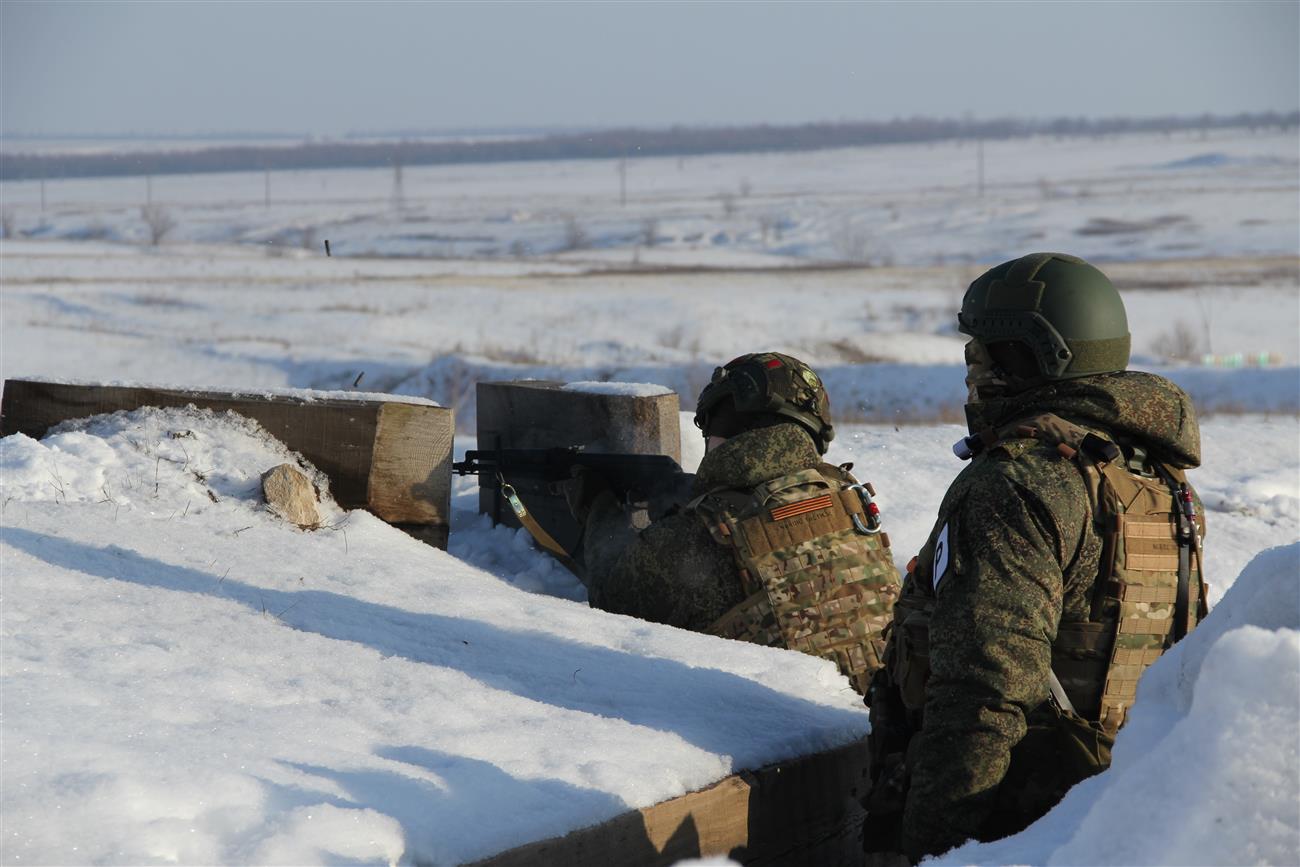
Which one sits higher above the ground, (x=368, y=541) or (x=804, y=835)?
(x=368, y=541)

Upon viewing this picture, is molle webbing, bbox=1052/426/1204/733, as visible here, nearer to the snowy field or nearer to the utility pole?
the snowy field

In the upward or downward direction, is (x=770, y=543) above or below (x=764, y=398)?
below

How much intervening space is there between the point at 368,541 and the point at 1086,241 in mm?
54102

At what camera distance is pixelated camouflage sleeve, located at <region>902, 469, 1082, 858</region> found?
8.60ft

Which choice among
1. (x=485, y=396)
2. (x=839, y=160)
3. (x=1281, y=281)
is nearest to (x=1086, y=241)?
(x=1281, y=281)

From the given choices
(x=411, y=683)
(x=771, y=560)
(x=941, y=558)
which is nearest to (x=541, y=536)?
(x=771, y=560)

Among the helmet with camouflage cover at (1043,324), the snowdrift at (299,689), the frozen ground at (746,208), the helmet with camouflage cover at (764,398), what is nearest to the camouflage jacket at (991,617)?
the helmet with camouflage cover at (1043,324)

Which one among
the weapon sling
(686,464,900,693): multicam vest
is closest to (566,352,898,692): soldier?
(686,464,900,693): multicam vest

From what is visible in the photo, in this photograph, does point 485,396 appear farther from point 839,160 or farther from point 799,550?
point 839,160

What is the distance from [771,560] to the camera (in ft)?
14.0

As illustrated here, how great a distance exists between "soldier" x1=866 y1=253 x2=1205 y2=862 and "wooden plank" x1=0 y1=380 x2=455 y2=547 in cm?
295

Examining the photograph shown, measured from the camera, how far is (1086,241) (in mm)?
55312

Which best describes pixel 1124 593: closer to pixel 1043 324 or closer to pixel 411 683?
pixel 1043 324

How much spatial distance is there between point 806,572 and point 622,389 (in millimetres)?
2021
